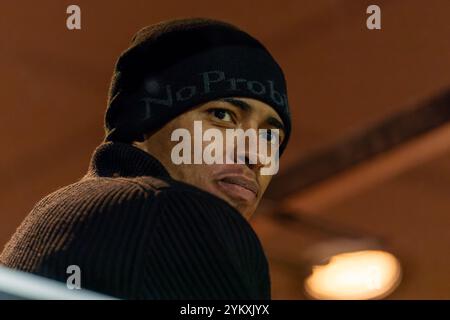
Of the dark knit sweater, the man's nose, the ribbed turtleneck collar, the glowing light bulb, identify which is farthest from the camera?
the glowing light bulb

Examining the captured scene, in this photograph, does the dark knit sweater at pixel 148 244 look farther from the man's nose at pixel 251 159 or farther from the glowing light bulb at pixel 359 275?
the glowing light bulb at pixel 359 275

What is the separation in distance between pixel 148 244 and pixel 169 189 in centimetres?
7

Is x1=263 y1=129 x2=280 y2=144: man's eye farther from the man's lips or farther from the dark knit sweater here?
the dark knit sweater

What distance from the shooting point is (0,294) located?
610mm

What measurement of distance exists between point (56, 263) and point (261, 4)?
1.65m

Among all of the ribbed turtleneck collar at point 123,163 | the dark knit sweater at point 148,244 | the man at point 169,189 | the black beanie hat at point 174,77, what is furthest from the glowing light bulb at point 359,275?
the dark knit sweater at point 148,244

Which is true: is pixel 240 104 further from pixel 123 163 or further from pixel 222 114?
pixel 123 163

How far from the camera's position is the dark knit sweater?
2.92 feet

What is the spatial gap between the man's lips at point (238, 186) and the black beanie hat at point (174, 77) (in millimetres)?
103

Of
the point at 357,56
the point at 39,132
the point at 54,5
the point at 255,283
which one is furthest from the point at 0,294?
the point at 39,132

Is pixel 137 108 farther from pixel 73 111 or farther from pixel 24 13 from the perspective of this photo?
pixel 73 111

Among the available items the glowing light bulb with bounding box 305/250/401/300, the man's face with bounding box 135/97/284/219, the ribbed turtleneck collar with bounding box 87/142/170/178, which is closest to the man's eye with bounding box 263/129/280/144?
the man's face with bounding box 135/97/284/219

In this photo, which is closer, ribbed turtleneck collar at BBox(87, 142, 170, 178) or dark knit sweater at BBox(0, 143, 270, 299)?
dark knit sweater at BBox(0, 143, 270, 299)

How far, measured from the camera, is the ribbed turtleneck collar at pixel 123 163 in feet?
3.45
